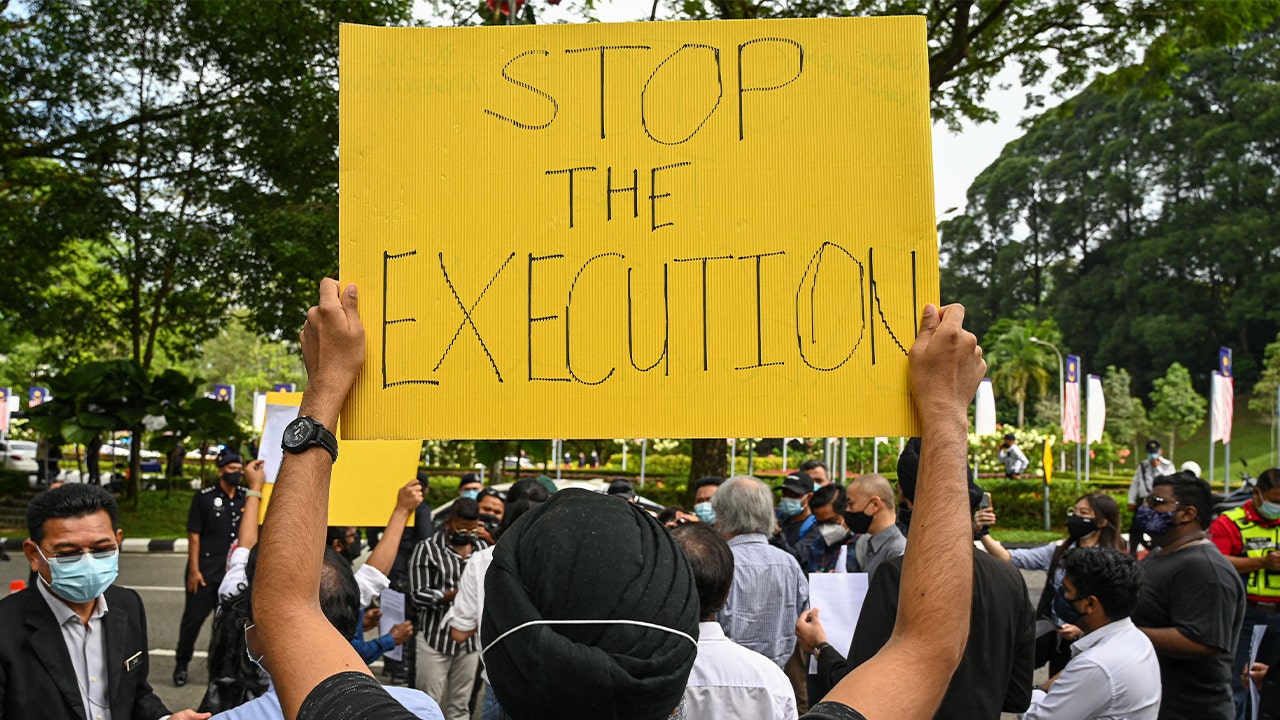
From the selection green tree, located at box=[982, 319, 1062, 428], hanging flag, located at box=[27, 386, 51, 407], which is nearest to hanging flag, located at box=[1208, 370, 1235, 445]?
hanging flag, located at box=[27, 386, 51, 407]

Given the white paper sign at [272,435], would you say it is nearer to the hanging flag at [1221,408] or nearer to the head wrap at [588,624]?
the head wrap at [588,624]

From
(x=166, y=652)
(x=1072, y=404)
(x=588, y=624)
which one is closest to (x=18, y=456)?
(x=166, y=652)

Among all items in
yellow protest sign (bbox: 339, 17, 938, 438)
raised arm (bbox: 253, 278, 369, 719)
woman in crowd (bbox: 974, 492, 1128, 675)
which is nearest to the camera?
raised arm (bbox: 253, 278, 369, 719)

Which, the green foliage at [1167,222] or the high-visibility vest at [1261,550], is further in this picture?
the green foliage at [1167,222]

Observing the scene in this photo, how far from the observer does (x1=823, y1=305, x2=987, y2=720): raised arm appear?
151 centimetres

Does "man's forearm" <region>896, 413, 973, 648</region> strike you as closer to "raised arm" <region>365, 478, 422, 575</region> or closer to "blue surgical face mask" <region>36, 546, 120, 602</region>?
"blue surgical face mask" <region>36, 546, 120, 602</region>

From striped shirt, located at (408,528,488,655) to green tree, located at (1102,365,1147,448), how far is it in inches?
2234

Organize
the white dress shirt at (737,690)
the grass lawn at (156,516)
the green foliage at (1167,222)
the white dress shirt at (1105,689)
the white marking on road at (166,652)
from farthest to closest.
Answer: the green foliage at (1167,222) < the grass lawn at (156,516) < the white marking on road at (166,652) < the white dress shirt at (1105,689) < the white dress shirt at (737,690)

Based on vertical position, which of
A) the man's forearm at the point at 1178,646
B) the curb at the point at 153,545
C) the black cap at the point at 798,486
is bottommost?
the curb at the point at 153,545

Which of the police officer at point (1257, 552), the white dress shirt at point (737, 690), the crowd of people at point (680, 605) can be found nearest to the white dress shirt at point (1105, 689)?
the crowd of people at point (680, 605)

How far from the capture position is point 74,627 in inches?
127

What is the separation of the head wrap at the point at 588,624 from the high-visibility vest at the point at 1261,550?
6360 mm

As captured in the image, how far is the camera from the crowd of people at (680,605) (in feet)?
4.34

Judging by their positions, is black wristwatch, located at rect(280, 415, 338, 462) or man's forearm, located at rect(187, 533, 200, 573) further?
man's forearm, located at rect(187, 533, 200, 573)
